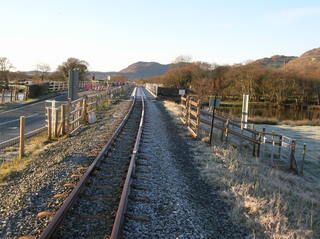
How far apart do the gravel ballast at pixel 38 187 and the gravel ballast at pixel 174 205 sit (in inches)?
54.1

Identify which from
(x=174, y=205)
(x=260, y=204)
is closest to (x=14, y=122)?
(x=174, y=205)

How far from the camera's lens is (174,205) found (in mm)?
5977

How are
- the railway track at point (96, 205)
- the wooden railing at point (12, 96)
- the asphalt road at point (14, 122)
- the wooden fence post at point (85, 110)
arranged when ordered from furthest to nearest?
the wooden railing at point (12, 96), the wooden fence post at point (85, 110), the asphalt road at point (14, 122), the railway track at point (96, 205)

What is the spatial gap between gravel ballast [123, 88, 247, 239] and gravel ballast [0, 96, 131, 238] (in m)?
1.37

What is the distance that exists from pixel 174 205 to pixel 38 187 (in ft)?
8.95

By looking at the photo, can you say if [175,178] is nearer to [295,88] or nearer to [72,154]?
[72,154]

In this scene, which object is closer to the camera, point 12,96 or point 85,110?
point 85,110

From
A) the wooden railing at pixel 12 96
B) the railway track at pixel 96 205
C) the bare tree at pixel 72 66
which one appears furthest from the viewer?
the bare tree at pixel 72 66

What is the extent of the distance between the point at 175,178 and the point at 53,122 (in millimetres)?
8286

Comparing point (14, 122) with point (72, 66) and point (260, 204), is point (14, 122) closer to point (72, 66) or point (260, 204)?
point (260, 204)

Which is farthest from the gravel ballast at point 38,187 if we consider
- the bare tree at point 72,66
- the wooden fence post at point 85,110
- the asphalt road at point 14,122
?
the bare tree at point 72,66

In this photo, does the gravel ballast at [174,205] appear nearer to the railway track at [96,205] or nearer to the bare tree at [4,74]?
the railway track at [96,205]

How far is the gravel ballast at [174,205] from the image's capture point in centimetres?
503

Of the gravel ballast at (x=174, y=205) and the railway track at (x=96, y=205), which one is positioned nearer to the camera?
the railway track at (x=96, y=205)
